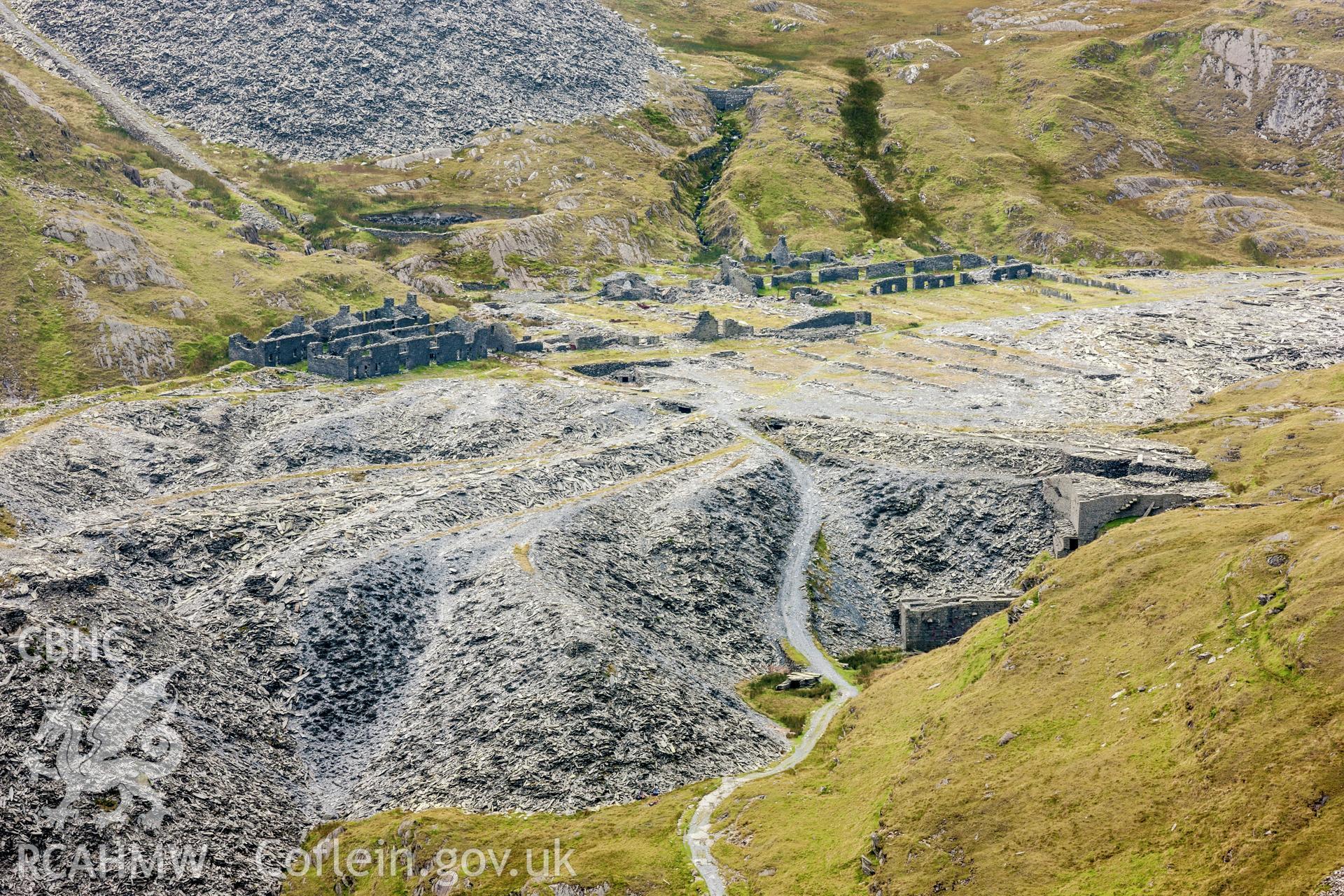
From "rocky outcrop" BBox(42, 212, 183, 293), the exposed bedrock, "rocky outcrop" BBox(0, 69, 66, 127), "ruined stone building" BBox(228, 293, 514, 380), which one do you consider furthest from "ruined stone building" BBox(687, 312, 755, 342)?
"rocky outcrop" BBox(0, 69, 66, 127)

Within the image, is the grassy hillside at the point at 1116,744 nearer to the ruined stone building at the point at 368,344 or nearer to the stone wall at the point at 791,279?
the ruined stone building at the point at 368,344

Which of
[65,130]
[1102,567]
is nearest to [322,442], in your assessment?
[1102,567]

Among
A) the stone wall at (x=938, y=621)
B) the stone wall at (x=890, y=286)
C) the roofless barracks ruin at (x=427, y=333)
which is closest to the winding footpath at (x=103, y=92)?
the roofless barracks ruin at (x=427, y=333)

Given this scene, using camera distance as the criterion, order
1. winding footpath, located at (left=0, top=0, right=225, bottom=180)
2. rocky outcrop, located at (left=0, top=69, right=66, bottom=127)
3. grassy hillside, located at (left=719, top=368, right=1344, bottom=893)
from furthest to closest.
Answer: winding footpath, located at (left=0, top=0, right=225, bottom=180), rocky outcrop, located at (left=0, top=69, right=66, bottom=127), grassy hillside, located at (left=719, top=368, right=1344, bottom=893)

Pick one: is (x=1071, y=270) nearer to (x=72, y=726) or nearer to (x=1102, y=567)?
(x=1102, y=567)

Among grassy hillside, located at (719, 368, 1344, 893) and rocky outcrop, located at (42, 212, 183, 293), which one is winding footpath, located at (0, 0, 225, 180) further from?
grassy hillside, located at (719, 368, 1344, 893)

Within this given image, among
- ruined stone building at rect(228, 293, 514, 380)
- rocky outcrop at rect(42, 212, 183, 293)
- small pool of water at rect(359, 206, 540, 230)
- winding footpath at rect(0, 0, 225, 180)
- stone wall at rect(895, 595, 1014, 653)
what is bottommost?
stone wall at rect(895, 595, 1014, 653)

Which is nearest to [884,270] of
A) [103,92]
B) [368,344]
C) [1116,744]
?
[368,344]

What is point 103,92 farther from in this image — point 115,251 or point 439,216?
point 115,251
